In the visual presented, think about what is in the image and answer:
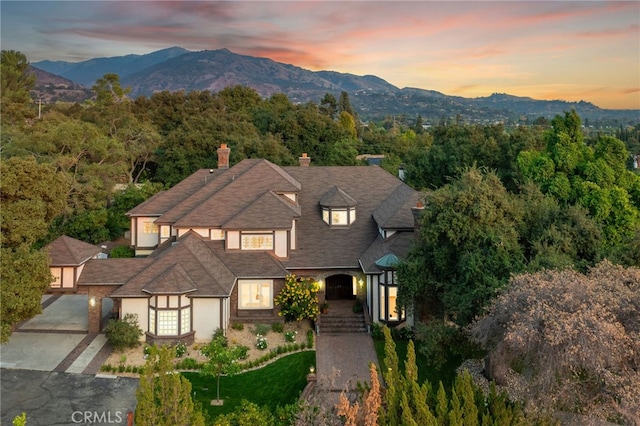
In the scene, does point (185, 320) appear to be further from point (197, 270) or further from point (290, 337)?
point (290, 337)

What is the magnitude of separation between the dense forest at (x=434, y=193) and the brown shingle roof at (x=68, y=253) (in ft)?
6.92

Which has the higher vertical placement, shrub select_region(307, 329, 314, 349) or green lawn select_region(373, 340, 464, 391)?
shrub select_region(307, 329, 314, 349)

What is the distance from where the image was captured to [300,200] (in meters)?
28.2

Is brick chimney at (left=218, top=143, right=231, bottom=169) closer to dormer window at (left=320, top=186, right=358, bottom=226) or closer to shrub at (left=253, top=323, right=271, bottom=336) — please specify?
dormer window at (left=320, top=186, right=358, bottom=226)

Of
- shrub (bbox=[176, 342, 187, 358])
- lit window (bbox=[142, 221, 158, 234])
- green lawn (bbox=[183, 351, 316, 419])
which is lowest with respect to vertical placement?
green lawn (bbox=[183, 351, 316, 419])

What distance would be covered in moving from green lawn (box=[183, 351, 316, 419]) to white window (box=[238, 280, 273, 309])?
14.1 ft

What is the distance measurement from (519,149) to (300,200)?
20.8 m

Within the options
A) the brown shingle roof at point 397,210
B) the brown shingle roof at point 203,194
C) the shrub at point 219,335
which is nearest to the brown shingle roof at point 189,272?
the shrub at point 219,335

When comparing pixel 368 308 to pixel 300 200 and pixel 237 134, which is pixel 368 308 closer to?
pixel 300 200

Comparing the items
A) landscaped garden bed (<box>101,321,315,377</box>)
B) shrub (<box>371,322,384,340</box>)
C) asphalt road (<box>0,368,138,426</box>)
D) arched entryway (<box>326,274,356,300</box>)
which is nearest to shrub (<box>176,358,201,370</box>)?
landscaped garden bed (<box>101,321,315,377</box>)

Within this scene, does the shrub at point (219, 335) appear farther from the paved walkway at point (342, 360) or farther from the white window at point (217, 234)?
the white window at point (217, 234)

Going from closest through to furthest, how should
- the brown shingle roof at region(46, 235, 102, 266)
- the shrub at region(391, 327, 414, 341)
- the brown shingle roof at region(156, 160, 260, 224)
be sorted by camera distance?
the shrub at region(391, 327, 414, 341)
the brown shingle roof at region(46, 235, 102, 266)
the brown shingle roof at region(156, 160, 260, 224)

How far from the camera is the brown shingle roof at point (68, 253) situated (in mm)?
21312

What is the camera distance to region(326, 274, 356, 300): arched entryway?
83.8 feet
